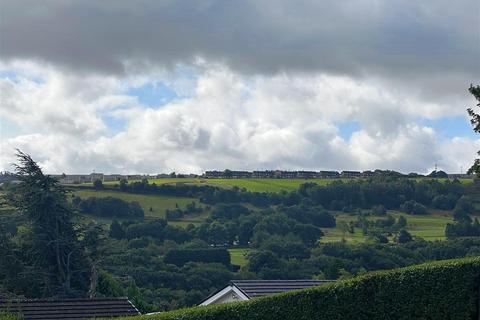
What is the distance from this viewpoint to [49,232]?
4678 centimetres

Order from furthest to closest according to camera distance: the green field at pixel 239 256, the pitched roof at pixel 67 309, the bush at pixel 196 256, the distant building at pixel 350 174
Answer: the distant building at pixel 350 174 → the green field at pixel 239 256 → the bush at pixel 196 256 → the pitched roof at pixel 67 309

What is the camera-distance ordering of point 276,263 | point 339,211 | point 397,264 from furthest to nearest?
point 339,211
point 276,263
point 397,264

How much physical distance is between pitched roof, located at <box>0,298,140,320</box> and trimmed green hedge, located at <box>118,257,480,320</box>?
8565mm

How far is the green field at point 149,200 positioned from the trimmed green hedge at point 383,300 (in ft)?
279

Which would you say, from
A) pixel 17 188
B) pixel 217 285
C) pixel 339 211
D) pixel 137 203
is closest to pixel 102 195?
pixel 137 203

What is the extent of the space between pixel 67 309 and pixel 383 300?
38.2ft

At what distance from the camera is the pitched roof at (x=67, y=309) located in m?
27.1

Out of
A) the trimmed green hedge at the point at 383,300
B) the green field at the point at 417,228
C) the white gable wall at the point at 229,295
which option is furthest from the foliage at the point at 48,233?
the green field at the point at 417,228

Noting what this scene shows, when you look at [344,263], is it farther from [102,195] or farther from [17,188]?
[102,195]

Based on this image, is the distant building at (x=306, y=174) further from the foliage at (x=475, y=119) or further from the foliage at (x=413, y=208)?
the foliage at (x=475, y=119)

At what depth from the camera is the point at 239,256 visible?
86.6 meters

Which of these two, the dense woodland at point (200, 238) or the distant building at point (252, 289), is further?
the dense woodland at point (200, 238)

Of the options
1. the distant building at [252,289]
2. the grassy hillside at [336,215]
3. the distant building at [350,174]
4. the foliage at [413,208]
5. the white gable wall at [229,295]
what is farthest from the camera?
the distant building at [350,174]

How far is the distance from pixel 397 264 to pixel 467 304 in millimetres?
50782
